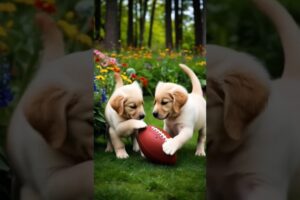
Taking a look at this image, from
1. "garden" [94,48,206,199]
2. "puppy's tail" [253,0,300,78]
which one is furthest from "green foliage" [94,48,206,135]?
"puppy's tail" [253,0,300,78]

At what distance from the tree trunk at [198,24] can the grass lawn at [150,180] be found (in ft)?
1.14

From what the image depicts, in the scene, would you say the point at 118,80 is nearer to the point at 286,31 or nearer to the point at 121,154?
the point at 121,154

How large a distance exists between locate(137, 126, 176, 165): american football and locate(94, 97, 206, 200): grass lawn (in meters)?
0.02

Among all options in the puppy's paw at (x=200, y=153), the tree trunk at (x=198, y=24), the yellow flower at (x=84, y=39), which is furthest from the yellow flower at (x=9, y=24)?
the puppy's paw at (x=200, y=153)

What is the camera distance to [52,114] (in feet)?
5.71

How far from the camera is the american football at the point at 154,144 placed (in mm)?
1882

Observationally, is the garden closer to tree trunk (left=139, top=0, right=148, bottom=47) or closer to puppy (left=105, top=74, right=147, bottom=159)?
puppy (left=105, top=74, right=147, bottom=159)

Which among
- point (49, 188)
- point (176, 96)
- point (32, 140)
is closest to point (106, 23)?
point (176, 96)

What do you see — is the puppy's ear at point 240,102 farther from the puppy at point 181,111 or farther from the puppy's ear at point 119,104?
the puppy's ear at point 119,104

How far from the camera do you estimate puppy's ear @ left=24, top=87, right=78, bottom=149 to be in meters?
1.74

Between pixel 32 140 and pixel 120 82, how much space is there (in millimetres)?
413

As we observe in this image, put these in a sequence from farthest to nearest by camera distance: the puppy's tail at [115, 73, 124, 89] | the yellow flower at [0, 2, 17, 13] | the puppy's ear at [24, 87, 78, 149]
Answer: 1. the puppy's tail at [115, 73, 124, 89]
2. the yellow flower at [0, 2, 17, 13]
3. the puppy's ear at [24, 87, 78, 149]

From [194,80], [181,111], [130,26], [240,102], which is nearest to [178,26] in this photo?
[130,26]

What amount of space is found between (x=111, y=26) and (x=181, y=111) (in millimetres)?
491
